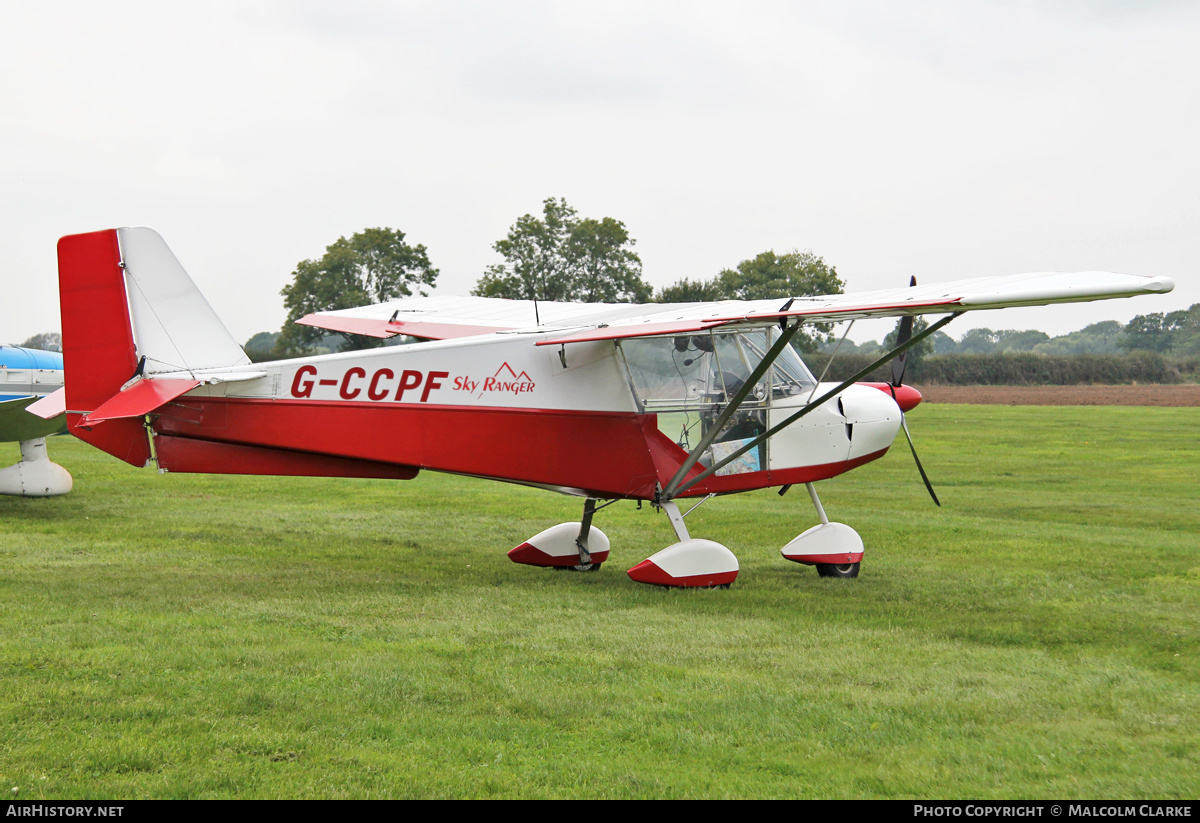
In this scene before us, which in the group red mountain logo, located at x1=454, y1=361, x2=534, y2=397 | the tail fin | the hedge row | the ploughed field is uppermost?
the tail fin

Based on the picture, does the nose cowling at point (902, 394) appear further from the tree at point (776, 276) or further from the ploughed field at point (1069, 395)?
the tree at point (776, 276)

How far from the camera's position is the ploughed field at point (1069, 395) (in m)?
42.8

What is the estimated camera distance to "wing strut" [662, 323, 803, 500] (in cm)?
775

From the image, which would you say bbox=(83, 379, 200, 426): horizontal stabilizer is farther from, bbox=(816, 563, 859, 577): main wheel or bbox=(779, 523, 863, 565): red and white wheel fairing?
bbox=(816, 563, 859, 577): main wheel

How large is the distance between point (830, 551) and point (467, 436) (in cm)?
340

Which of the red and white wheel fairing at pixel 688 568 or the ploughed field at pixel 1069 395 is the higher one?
the red and white wheel fairing at pixel 688 568

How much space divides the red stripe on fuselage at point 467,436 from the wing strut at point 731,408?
0.15 m

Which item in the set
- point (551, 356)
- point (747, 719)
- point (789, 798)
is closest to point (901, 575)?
point (551, 356)

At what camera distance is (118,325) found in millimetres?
8352

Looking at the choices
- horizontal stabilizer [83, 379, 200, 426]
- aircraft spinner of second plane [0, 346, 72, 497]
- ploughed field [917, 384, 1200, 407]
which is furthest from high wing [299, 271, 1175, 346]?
ploughed field [917, 384, 1200, 407]

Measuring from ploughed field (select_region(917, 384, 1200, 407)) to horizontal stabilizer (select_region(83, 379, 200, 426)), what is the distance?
3972 cm

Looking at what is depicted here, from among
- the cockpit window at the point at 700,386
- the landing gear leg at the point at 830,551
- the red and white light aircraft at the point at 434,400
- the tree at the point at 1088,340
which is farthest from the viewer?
the tree at the point at 1088,340

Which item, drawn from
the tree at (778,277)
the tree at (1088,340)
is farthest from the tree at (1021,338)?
the tree at (778,277)

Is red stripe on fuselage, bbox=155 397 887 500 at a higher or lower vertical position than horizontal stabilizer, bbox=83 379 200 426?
lower
